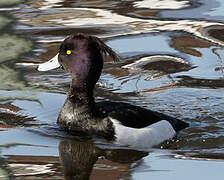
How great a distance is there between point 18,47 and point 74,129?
→ 387 centimetres

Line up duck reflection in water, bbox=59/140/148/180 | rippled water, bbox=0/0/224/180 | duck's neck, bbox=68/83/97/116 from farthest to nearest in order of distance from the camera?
duck's neck, bbox=68/83/97/116 → rippled water, bbox=0/0/224/180 → duck reflection in water, bbox=59/140/148/180

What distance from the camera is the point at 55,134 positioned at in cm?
802

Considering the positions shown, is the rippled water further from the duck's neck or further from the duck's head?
the duck's head

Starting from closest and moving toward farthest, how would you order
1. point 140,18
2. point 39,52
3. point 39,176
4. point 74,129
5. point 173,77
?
point 39,176 < point 74,129 < point 173,77 < point 39,52 < point 140,18

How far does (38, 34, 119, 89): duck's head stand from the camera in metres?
8.10

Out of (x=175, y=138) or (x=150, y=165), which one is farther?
(x=175, y=138)

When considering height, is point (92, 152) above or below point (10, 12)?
below

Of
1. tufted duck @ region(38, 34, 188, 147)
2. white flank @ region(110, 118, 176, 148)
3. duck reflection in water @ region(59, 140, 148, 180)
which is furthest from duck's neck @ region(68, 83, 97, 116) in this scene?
duck reflection in water @ region(59, 140, 148, 180)

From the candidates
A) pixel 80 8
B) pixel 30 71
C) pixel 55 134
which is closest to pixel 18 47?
pixel 30 71

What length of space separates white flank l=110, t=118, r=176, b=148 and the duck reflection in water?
0.90 feet

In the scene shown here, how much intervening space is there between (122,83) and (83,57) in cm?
202

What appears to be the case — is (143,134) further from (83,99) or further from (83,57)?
(83,57)

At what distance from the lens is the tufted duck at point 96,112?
25.6 feet

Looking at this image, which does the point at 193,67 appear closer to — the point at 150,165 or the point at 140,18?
the point at 140,18
